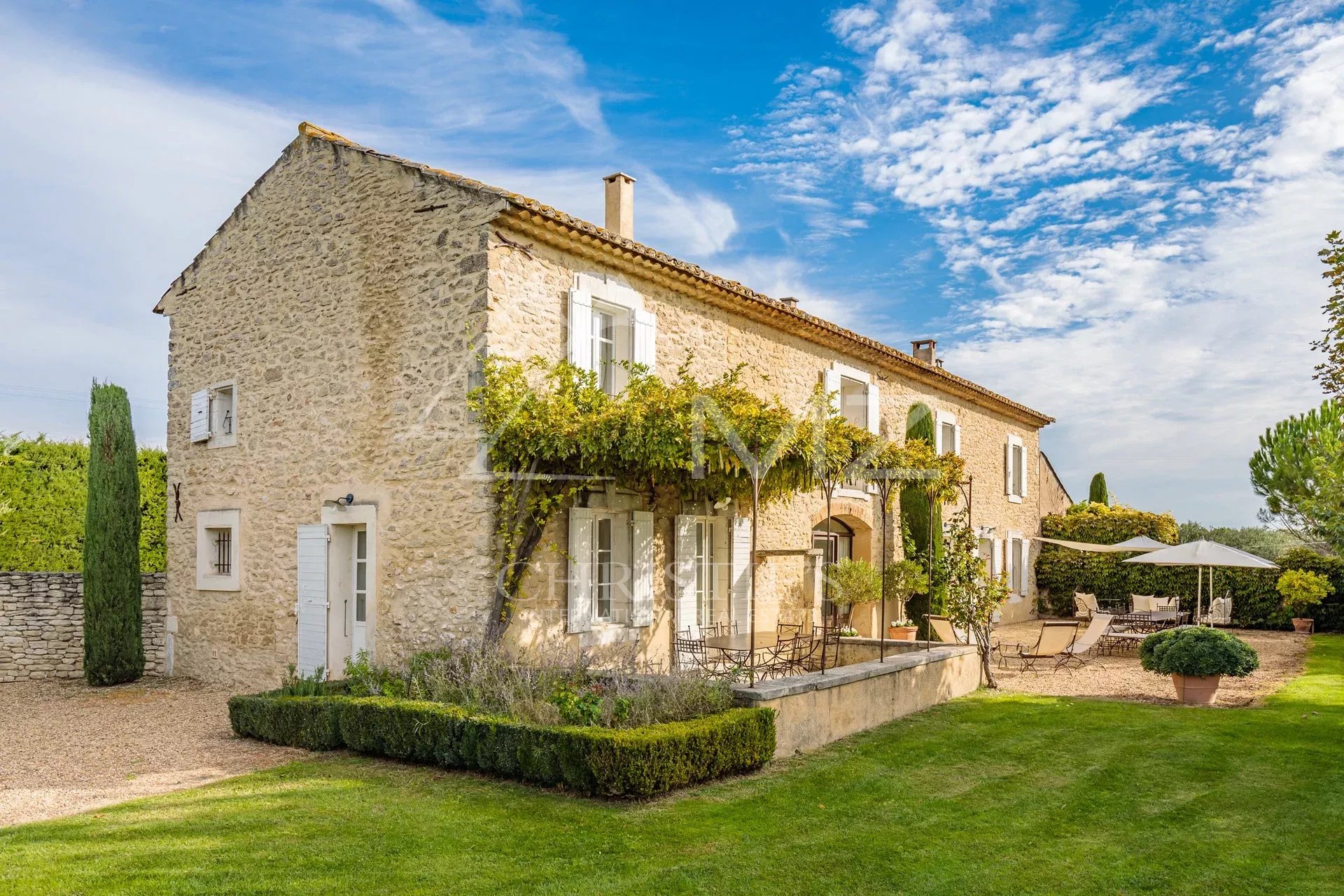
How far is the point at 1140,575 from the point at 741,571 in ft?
42.4

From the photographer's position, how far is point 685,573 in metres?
10.9

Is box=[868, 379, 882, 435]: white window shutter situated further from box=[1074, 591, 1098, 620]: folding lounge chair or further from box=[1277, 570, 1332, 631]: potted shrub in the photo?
box=[1277, 570, 1332, 631]: potted shrub

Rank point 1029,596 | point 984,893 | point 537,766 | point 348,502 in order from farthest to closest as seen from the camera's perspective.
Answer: point 1029,596, point 348,502, point 537,766, point 984,893

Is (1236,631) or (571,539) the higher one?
(571,539)

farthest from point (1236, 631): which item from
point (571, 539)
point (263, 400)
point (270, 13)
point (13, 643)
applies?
point (13, 643)

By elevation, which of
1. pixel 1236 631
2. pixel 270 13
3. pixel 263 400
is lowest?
pixel 1236 631

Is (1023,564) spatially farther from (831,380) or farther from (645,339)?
(645,339)

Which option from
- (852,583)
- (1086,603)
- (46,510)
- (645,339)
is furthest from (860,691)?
(46,510)

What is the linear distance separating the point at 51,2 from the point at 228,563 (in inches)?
259

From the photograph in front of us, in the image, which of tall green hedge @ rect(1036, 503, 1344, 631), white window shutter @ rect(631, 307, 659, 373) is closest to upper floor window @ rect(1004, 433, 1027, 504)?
tall green hedge @ rect(1036, 503, 1344, 631)

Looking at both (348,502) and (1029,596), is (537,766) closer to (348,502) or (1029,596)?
(348,502)

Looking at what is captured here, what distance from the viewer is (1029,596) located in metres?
22.0

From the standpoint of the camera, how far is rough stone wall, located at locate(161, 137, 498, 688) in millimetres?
9117

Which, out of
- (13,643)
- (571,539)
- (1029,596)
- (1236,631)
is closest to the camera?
(571,539)
